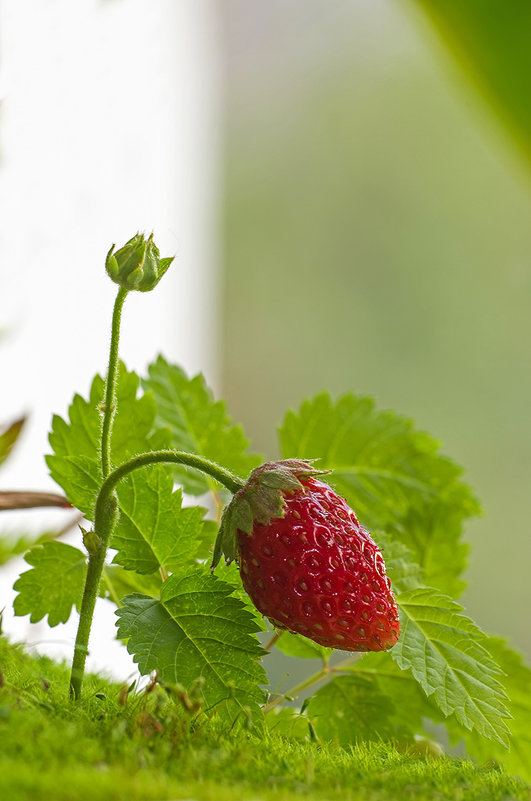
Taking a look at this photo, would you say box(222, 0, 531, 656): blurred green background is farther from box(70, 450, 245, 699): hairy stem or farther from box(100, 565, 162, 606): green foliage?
box(70, 450, 245, 699): hairy stem

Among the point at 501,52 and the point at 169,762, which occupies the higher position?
the point at 501,52

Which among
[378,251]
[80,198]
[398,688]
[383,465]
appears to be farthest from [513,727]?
[378,251]

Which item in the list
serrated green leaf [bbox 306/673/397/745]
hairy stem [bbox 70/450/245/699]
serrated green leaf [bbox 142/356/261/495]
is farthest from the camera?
serrated green leaf [bbox 142/356/261/495]

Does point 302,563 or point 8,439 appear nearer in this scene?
point 302,563

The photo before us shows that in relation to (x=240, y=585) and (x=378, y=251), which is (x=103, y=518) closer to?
(x=240, y=585)

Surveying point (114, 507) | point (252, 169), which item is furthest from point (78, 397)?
point (252, 169)

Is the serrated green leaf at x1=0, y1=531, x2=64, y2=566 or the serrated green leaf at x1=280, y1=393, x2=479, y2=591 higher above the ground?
the serrated green leaf at x1=280, y1=393, x2=479, y2=591

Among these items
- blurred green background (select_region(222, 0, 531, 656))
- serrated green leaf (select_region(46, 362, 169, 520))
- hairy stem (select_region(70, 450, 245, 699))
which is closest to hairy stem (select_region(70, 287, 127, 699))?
hairy stem (select_region(70, 450, 245, 699))
